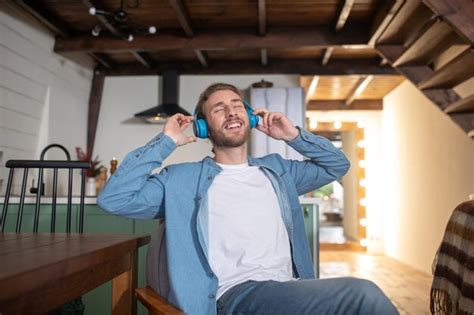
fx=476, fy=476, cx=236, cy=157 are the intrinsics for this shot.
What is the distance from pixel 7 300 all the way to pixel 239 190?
3.27ft

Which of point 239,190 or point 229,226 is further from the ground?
point 239,190

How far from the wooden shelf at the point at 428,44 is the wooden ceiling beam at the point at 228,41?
0.61 metres

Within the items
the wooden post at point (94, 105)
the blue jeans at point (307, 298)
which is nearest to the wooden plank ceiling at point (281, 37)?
the wooden post at point (94, 105)

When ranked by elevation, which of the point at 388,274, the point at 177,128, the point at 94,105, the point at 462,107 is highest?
the point at 94,105

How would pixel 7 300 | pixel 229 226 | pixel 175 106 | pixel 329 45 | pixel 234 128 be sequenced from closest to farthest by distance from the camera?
1. pixel 7 300
2. pixel 229 226
3. pixel 234 128
4. pixel 329 45
5. pixel 175 106

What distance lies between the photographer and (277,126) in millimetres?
1826

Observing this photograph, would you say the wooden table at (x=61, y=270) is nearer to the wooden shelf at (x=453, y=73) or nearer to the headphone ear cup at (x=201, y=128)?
the headphone ear cup at (x=201, y=128)

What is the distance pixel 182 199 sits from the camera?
63.2 inches

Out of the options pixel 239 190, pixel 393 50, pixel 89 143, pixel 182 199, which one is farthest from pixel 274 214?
pixel 89 143

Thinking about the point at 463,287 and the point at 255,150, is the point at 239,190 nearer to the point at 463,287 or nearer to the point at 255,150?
the point at 463,287

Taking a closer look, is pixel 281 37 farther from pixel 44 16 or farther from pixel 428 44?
pixel 44 16

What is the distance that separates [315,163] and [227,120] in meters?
0.40

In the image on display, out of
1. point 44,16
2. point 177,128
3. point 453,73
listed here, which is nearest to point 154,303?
point 177,128

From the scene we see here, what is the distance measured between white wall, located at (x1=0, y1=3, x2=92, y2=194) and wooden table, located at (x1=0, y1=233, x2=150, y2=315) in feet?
9.01
